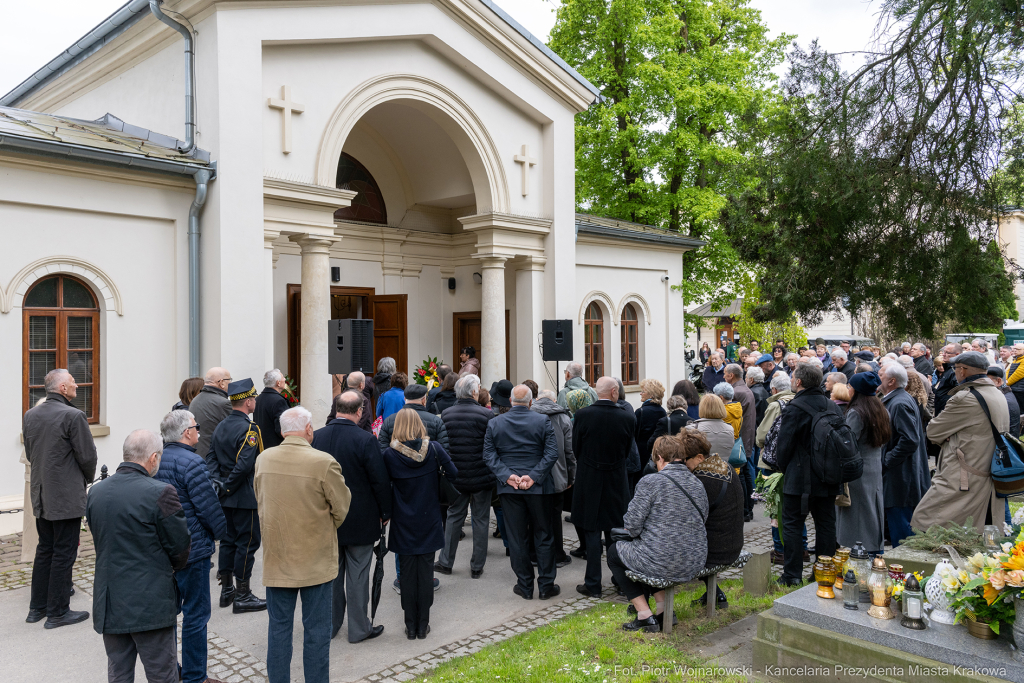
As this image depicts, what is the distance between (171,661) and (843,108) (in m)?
7.80

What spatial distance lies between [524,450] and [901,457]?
3.55 m

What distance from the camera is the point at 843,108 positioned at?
25.4 feet

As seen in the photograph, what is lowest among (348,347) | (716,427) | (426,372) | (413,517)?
(413,517)

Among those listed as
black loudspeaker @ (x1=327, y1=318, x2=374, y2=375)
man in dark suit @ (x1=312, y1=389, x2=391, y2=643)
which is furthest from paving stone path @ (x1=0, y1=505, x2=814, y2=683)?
black loudspeaker @ (x1=327, y1=318, x2=374, y2=375)

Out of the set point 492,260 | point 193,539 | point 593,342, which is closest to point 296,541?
point 193,539

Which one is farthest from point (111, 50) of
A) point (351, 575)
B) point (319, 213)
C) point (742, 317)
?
point (742, 317)

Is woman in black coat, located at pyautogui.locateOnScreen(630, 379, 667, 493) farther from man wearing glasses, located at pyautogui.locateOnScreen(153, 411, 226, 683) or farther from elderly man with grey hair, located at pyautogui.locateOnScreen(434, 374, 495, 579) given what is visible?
man wearing glasses, located at pyautogui.locateOnScreen(153, 411, 226, 683)

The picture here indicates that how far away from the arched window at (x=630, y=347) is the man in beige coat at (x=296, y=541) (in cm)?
1253

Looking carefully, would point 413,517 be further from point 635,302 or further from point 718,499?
point 635,302

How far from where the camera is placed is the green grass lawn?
456cm

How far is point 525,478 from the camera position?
6121mm

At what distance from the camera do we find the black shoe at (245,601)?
5824mm

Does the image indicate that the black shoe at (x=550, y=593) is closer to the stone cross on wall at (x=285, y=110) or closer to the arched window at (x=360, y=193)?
the stone cross on wall at (x=285, y=110)

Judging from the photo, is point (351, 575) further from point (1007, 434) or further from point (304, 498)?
point (1007, 434)
